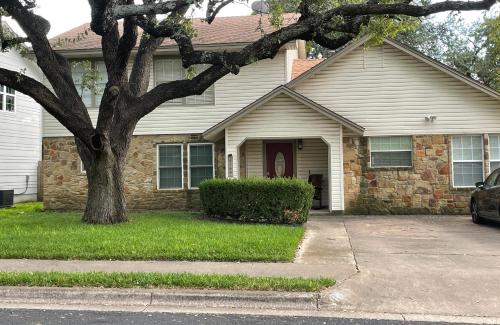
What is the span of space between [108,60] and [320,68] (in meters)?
7.07

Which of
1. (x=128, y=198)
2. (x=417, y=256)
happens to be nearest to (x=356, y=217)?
(x=417, y=256)

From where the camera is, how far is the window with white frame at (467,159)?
16312 millimetres

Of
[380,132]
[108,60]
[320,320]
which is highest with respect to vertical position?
[108,60]

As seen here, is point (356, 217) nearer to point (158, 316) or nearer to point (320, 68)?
point (320, 68)

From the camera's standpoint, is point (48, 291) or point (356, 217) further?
point (356, 217)

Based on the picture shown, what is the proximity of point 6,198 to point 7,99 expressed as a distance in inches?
207

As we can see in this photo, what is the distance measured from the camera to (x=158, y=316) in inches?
234

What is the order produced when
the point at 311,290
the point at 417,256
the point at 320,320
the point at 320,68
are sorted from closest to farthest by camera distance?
1. the point at 320,320
2. the point at 311,290
3. the point at 417,256
4. the point at 320,68

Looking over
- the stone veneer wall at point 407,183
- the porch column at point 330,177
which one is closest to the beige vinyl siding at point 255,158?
the porch column at point 330,177

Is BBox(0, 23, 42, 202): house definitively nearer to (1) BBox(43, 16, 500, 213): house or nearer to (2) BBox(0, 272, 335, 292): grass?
(1) BBox(43, 16, 500, 213): house

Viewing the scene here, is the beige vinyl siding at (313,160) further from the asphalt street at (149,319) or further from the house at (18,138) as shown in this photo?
the house at (18,138)

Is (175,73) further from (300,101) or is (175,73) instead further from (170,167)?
(300,101)

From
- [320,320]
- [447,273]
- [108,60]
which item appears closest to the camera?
[320,320]

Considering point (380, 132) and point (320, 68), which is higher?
point (320, 68)
